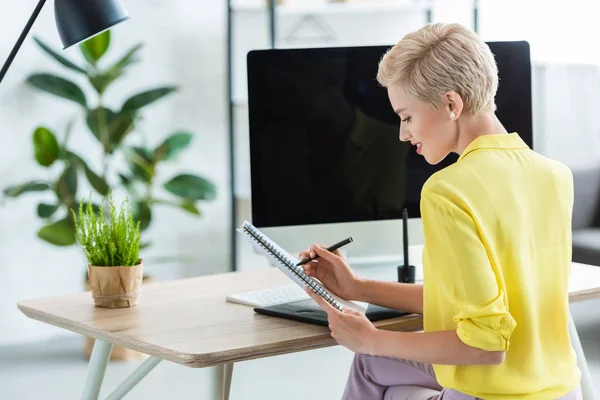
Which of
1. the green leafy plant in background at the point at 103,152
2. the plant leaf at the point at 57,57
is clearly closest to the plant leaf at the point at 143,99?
the green leafy plant in background at the point at 103,152

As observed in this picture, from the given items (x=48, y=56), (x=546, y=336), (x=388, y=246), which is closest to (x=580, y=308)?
(x=388, y=246)

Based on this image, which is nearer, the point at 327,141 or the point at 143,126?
the point at 327,141

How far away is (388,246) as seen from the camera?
8.39 feet

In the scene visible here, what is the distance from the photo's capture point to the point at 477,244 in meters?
1.46

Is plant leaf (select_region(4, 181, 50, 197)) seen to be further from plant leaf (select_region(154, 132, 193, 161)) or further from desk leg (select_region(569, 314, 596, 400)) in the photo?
desk leg (select_region(569, 314, 596, 400))

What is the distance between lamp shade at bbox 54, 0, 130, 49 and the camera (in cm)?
189

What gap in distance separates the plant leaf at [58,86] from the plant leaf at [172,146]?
1.14 ft

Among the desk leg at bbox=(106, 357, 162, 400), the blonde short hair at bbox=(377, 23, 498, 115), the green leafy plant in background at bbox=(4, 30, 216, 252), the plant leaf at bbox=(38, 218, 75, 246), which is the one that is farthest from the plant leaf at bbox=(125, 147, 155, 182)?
the blonde short hair at bbox=(377, 23, 498, 115)

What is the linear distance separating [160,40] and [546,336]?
9.84ft

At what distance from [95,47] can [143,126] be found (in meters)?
0.52

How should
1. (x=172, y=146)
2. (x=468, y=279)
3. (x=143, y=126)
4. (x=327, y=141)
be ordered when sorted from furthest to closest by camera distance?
(x=143, y=126), (x=172, y=146), (x=327, y=141), (x=468, y=279)

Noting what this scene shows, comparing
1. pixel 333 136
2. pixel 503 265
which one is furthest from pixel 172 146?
pixel 503 265

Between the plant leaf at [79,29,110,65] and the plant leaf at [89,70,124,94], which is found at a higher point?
the plant leaf at [79,29,110,65]

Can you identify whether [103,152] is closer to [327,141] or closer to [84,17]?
[327,141]
